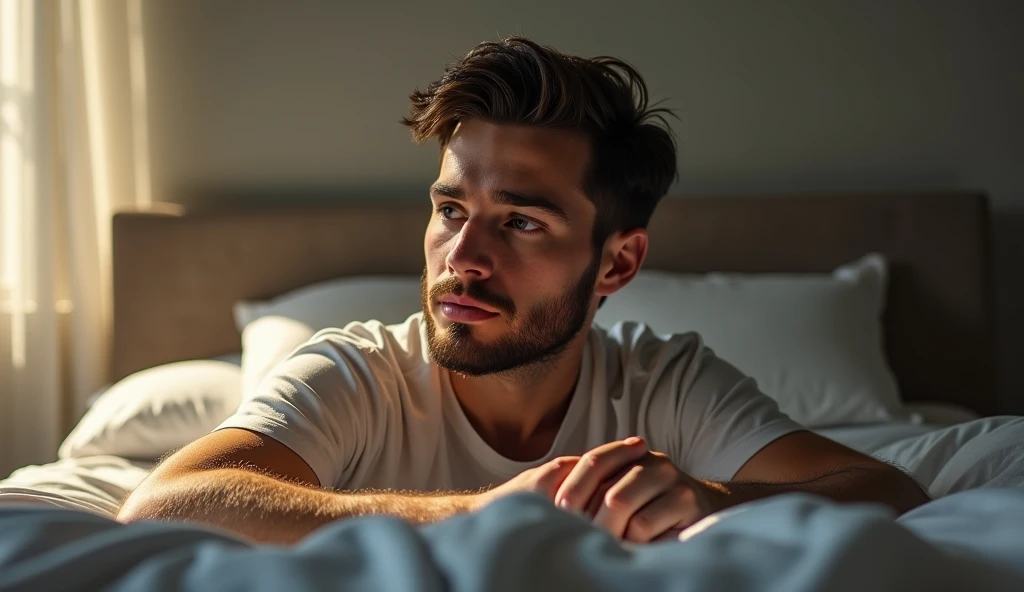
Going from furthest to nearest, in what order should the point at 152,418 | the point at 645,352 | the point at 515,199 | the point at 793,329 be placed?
1. the point at 793,329
2. the point at 152,418
3. the point at 645,352
4. the point at 515,199

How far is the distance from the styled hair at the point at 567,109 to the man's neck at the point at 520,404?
267 millimetres

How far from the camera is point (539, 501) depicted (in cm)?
75

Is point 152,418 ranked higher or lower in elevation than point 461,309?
lower

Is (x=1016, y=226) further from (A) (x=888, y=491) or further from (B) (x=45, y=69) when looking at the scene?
(B) (x=45, y=69)

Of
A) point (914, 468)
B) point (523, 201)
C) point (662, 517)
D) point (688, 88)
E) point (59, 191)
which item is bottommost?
point (914, 468)

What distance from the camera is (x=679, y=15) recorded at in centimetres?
303

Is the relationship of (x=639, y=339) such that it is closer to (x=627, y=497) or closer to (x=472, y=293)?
(x=472, y=293)

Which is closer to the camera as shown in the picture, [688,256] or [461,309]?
[461,309]

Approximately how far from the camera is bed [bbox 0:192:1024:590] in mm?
674

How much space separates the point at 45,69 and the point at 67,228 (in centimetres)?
49

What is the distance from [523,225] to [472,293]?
0.55 ft

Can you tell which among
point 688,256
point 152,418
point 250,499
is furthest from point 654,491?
point 688,256

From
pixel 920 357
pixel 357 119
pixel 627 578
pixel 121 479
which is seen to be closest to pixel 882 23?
pixel 920 357

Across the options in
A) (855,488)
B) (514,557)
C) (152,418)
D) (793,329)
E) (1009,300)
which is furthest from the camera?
(1009,300)
